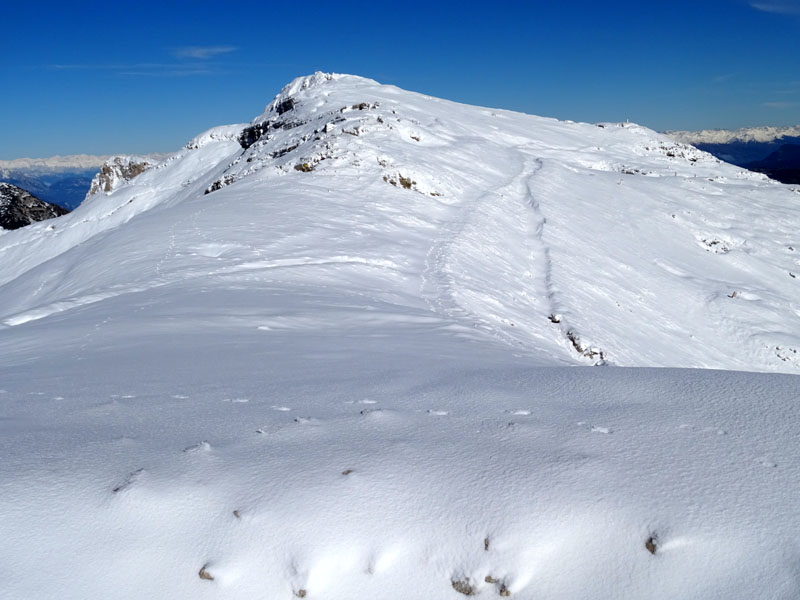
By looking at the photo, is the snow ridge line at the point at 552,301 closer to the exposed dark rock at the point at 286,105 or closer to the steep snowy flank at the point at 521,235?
the steep snowy flank at the point at 521,235

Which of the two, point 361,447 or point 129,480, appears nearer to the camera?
point 129,480

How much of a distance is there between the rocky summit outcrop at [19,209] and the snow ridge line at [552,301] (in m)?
86.1

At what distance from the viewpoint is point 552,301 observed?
58.8ft

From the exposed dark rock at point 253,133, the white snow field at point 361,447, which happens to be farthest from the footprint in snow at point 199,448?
the exposed dark rock at point 253,133

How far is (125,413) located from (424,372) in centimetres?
342

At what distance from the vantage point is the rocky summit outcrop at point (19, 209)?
271 ft

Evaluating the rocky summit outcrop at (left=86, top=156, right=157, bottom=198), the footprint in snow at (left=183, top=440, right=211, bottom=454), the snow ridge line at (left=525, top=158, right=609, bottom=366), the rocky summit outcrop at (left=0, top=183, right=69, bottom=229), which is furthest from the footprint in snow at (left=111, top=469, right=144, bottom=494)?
the rocky summit outcrop at (left=86, top=156, right=157, bottom=198)

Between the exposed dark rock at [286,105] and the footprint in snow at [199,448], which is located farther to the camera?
the exposed dark rock at [286,105]

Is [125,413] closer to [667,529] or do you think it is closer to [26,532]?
[26,532]

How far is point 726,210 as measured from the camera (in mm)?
33156

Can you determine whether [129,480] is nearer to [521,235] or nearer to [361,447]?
[361,447]

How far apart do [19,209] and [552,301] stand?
97.2m

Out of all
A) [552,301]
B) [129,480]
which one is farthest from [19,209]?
[129,480]

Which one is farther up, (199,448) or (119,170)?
(119,170)
